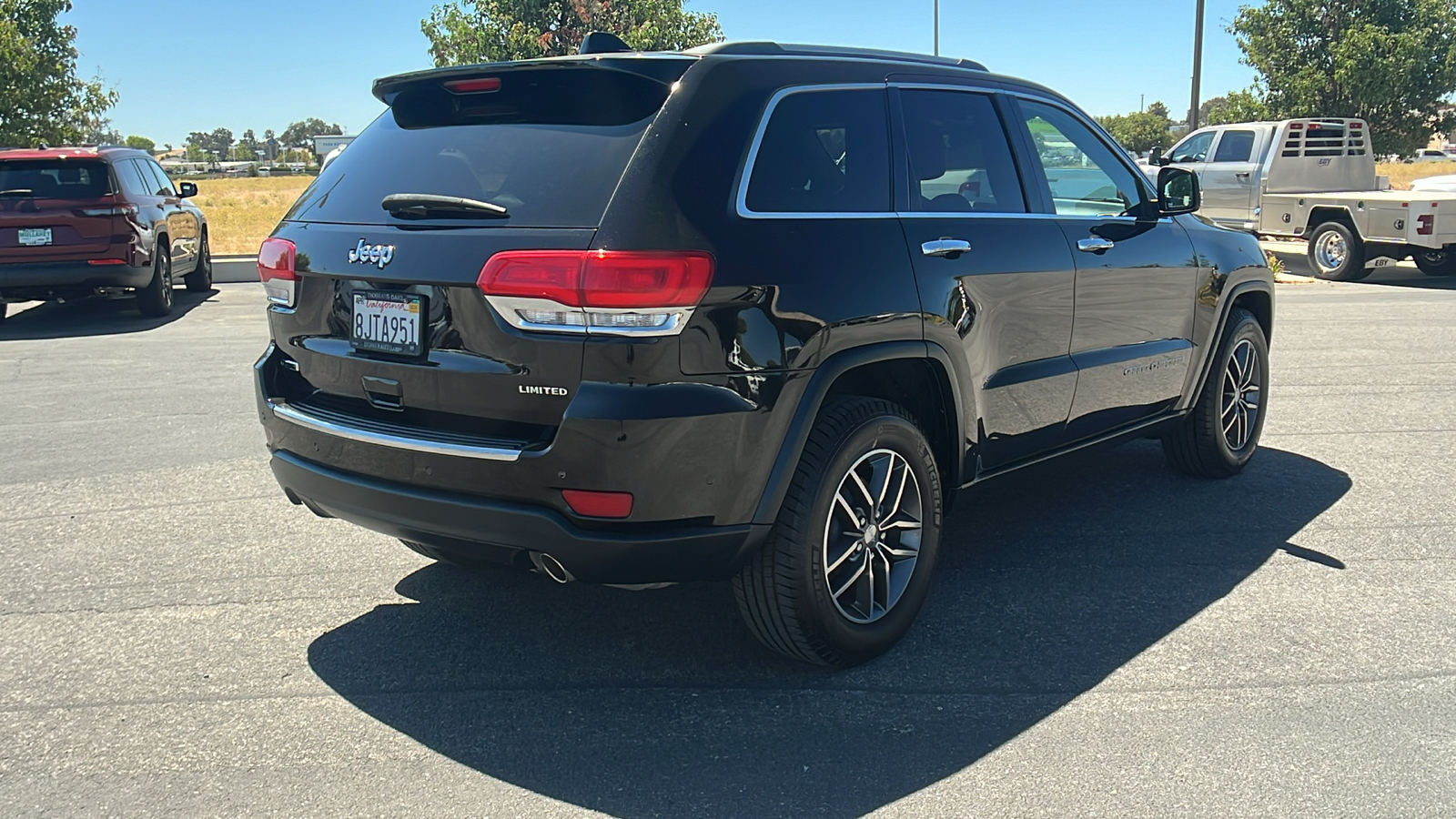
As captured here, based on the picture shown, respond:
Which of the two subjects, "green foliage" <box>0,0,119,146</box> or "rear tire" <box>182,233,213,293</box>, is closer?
"rear tire" <box>182,233,213,293</box>

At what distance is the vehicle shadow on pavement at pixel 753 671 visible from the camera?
10.4 feet

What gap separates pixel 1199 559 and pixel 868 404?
185cm

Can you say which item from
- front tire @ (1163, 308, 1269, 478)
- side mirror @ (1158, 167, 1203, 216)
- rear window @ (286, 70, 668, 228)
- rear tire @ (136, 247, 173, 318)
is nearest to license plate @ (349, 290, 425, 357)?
rear window @ (286, 70, 668, 228)

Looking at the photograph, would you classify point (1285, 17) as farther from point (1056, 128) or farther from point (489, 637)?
point (489, 637)

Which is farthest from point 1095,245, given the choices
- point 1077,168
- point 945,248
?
point 945,248

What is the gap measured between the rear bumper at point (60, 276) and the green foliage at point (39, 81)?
17827 millimetres

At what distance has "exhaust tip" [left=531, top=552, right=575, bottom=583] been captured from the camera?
3312mm

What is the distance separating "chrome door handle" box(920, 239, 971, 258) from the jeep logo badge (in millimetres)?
1631

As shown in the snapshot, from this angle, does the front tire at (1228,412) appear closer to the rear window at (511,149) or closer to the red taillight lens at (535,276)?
the rear window at (511,149)

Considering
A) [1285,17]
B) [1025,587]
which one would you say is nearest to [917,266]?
[1025,587]

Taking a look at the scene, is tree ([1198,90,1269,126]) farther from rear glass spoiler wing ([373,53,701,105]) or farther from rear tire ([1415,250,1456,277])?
rear glass spoiler wing ([373,53,701,105])

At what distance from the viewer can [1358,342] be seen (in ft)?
33.9

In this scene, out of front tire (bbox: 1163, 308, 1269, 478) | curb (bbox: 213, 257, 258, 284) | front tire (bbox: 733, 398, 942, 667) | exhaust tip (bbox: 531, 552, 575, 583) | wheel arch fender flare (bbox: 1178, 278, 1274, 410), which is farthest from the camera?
curb (bbox: 213, 257, 258, 284)

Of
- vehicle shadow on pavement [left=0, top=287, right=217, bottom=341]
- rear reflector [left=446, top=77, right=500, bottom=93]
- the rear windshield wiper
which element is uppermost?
rear reflector [left=446, top=77, right=500, bottom=93]
